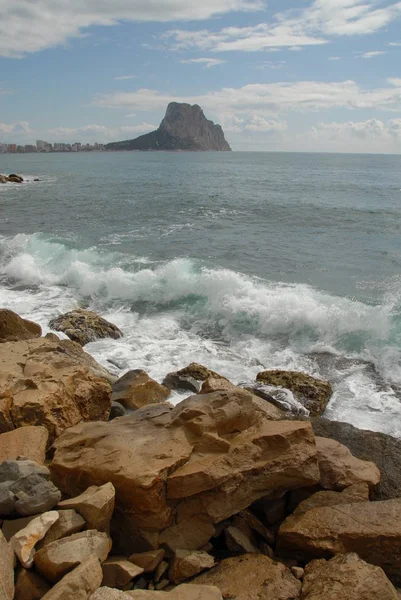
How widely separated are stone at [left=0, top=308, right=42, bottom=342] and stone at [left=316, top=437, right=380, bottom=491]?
23.3ft

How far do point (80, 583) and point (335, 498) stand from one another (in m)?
3.04

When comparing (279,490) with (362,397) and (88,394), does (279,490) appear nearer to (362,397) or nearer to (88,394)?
(88,394)

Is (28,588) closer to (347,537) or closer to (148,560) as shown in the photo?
(148,560)

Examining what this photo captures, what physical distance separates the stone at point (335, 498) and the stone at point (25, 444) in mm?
2988

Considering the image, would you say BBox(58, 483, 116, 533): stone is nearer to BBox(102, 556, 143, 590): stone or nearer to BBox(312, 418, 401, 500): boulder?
BBox(102, 556, 143, 590): stone

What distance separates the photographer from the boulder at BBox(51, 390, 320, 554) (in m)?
5.34

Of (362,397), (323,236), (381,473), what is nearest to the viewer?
(381,473)

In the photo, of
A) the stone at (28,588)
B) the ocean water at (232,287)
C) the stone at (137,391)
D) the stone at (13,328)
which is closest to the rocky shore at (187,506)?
the stone at (28,588)

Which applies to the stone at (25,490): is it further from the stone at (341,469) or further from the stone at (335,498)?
the stone at (341,469)

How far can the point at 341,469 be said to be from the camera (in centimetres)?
629

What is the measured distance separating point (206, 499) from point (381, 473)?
266cm

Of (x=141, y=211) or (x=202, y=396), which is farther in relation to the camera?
(x=141, y=211)

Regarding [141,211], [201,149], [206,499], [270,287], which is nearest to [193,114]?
[201,149]

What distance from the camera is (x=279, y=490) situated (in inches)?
233
